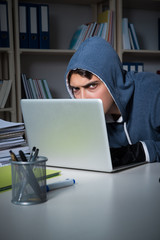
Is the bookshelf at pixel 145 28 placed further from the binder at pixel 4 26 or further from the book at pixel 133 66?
the binder at pixel 4 26

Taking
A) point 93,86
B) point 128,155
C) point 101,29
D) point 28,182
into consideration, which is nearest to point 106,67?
point 93,86

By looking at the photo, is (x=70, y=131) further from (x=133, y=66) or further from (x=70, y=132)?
(x=133, y=66)

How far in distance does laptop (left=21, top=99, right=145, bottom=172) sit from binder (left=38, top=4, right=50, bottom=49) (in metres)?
1.82

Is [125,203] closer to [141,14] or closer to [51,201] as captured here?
[51,201]

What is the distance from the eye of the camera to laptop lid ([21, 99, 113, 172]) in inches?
41.4

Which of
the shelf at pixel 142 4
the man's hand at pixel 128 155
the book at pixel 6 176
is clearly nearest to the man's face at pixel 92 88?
the man's hand at pixel 128 155

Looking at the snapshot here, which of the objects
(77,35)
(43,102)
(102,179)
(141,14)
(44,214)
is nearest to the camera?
(44,214)

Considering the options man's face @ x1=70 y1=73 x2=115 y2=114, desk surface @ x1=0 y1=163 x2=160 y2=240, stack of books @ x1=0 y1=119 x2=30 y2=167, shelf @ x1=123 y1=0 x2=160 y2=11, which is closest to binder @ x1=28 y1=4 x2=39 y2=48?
shelf @ x1=123 y1=0 x2=160 y2=11

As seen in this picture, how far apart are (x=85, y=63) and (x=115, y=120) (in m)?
0.37

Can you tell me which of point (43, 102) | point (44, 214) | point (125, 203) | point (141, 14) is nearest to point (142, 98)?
point (43, 102)

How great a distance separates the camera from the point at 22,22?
2.84 metres

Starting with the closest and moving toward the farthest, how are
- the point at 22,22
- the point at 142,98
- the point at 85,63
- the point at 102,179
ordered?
the point at 102,179 → the point at 85,63 → the point at 142,98 → the point at 22,22

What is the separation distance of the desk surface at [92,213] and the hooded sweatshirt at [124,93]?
1.97 feet

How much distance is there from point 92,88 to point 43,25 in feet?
4.97
